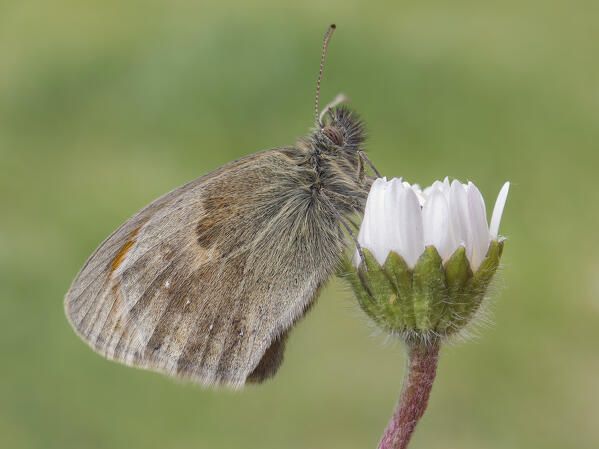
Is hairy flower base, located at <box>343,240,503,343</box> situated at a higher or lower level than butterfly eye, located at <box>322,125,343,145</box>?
lower

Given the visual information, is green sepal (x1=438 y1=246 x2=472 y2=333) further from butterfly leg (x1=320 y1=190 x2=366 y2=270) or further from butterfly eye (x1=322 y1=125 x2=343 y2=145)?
butterfly eye (x1=322 y1=125 x2=343 y2=145)

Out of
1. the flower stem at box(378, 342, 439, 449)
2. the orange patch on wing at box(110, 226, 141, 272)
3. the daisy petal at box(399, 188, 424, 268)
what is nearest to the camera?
the flower stem at box(378, 342, 439, 449)

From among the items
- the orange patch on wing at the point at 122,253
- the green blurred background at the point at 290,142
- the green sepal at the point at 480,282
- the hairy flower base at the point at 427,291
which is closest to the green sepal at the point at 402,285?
the hairy flower base at the point at 427,291

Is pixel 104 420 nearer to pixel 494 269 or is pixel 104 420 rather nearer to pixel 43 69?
pixel 494 269

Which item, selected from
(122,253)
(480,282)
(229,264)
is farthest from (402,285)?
(122,253)

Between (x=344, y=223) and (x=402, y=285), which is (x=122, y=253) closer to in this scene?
(x=344, y=223)

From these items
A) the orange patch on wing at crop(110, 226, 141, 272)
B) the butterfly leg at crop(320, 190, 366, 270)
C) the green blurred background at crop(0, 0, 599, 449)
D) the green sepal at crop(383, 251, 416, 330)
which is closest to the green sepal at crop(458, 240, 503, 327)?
the green sepal at crop(383, 251, 416, 330)
